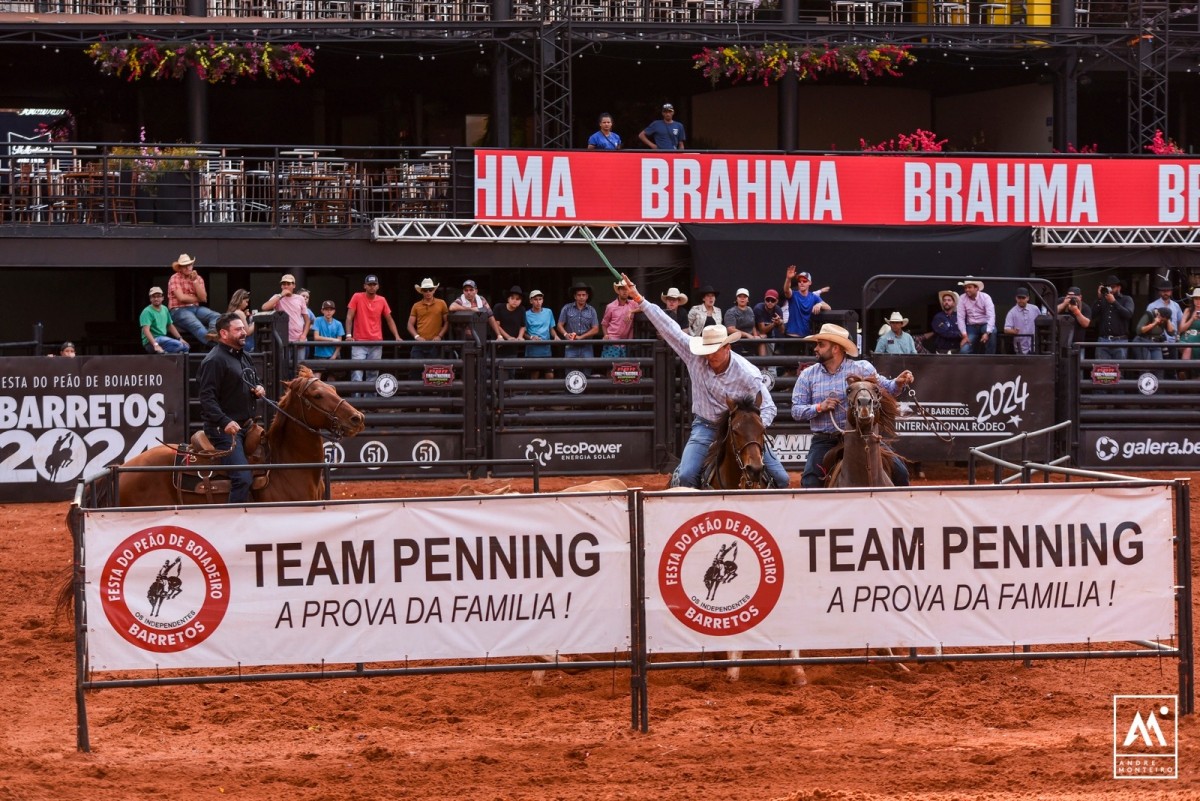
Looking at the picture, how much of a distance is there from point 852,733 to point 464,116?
2278 centimetres

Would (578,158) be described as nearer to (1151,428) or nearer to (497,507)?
(1151,428)

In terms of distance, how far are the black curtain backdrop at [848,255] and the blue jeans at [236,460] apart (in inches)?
420

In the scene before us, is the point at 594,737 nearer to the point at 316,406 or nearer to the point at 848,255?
the point at 316,406

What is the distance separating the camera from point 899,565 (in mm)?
7605

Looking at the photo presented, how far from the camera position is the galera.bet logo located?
686 cm

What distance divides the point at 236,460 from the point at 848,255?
1224 centimetres

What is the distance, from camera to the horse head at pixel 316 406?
445 inches

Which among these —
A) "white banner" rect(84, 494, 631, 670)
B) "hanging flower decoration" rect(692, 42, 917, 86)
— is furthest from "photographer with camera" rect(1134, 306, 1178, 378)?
"white banner" rect(84, 494, 631, 670)

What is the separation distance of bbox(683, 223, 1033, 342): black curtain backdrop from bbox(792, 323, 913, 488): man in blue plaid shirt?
10.3m

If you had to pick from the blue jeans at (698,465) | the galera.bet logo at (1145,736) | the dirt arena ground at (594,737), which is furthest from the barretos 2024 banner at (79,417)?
the galera.bet logo at (1145,736)

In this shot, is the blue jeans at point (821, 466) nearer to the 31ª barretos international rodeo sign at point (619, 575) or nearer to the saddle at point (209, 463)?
the 31ª barretos international rodeo sign at point (619, 575)

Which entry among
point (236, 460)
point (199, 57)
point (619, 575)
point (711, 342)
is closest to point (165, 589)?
point (619, 575)

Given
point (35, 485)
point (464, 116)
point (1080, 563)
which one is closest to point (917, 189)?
point (464, 116)

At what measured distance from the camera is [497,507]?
7422mm
